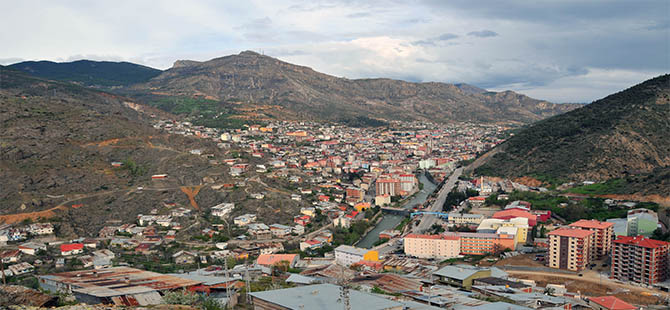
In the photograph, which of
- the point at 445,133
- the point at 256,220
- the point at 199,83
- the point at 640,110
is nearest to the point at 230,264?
the point at 256,220

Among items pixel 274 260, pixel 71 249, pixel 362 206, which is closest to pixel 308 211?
pixel 362 206

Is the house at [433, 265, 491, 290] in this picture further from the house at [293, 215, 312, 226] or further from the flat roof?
the house at [293, 215, 312, 226]

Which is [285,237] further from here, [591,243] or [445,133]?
[445,133]

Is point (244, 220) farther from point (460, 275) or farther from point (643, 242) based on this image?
point (643, 242)

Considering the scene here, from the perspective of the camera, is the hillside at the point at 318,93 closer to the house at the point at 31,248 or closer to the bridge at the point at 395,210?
the bridge at the point at 395,210

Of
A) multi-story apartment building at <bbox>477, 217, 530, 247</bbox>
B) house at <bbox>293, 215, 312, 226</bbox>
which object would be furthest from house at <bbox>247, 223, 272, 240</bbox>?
multi-story apartment building at <bbox>477, 217, 530, 247</bbox>
